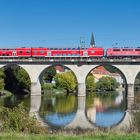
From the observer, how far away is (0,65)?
60.5m

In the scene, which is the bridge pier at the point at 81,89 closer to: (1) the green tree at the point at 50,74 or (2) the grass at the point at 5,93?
(2) the grass at the point at 5,93

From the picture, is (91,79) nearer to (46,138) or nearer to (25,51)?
(25,51)

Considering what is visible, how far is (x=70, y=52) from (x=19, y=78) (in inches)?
407

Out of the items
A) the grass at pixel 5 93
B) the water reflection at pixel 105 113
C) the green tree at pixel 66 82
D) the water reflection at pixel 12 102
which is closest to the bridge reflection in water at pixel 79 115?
the water reflection at pixel 105 113

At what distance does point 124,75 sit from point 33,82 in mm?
14128

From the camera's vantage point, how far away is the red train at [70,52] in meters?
57.8

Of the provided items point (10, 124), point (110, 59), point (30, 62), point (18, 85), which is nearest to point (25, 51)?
point (30, 62)

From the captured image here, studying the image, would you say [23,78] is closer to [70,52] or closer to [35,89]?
[35,89]

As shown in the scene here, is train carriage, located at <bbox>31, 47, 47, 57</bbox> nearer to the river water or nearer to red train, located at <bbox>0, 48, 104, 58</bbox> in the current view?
red train, located at <bbox>0, 48, 104, 58</bbox>

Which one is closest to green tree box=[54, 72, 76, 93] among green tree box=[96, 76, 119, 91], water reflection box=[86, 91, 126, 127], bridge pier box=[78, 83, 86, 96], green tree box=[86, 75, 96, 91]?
green tree box=[86, 75, 96, 91]

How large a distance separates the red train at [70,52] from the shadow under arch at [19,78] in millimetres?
2326

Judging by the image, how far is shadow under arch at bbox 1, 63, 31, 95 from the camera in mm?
62656

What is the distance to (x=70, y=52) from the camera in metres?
59.1

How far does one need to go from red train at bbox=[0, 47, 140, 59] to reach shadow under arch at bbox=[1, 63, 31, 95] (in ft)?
7.63
